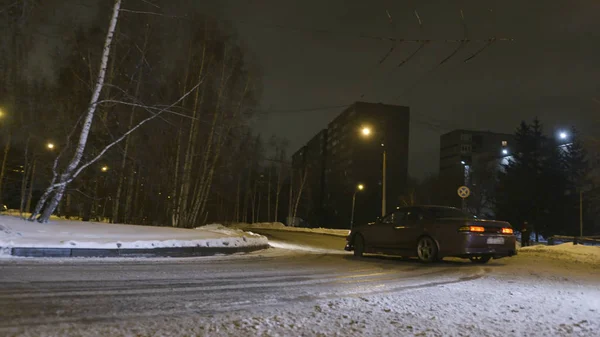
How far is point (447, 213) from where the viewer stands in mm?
11734

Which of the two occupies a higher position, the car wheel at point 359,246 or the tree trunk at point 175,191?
the tree trunk at point 175,191

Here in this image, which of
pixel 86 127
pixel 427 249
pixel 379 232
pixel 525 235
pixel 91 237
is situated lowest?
pixel 91 237

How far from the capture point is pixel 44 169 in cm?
2048

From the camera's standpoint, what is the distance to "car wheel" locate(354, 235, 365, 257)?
1336cm

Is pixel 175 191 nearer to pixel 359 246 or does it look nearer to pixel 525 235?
pixel 359 246

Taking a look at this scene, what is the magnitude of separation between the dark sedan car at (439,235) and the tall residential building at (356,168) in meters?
63.6

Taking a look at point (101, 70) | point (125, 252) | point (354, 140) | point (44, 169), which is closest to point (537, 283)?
point (125, 252)

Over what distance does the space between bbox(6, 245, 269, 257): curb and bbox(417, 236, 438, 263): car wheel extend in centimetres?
527

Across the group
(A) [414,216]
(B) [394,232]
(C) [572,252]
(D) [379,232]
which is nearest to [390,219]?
(D) [379,232]

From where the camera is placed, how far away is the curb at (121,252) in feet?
33.5

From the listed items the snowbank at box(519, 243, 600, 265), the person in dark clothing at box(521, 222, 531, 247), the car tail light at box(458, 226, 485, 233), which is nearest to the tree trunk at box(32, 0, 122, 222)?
the car tail light at box(458, 226, 485, 233)

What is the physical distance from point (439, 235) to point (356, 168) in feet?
273

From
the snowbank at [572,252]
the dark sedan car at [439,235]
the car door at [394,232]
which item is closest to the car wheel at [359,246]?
the dark sedan car at [439,235]

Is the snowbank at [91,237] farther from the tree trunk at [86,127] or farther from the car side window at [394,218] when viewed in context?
the car side window at [394,218]
